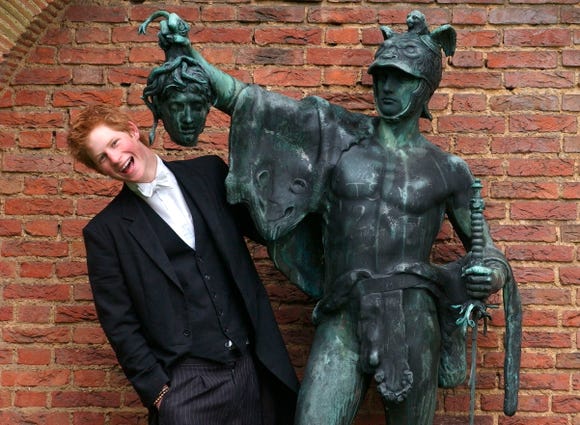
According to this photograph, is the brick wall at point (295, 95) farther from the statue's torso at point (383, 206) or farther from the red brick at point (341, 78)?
the statue's torso at point (383, 206)

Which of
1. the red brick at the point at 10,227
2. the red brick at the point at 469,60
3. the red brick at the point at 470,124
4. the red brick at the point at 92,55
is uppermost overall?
the red brick at the point at 469,60

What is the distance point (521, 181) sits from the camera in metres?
4.90

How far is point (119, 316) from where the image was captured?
4.10 metres

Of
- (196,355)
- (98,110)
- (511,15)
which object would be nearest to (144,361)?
(196,355)

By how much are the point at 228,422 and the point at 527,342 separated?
144 cm

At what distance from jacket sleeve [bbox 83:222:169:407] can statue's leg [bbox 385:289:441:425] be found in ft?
2.81

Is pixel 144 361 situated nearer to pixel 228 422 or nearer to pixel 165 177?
A: pixel 228 422

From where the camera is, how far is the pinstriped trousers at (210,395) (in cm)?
406

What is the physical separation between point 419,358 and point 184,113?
119 centimetres

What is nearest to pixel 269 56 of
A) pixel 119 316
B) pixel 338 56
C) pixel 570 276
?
pixel 338 56

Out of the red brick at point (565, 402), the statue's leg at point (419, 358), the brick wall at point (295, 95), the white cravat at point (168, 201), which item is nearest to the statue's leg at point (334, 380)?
the statue's leg at point (419, 358)

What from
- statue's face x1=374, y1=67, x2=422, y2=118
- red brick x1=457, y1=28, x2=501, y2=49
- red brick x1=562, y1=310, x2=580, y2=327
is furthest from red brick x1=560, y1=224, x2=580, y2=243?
statue's face x1=374, y1=67, x2=422, y2=118

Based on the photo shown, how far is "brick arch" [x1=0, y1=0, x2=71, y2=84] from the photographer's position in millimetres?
4871

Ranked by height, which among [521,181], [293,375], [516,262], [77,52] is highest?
[77,52]
